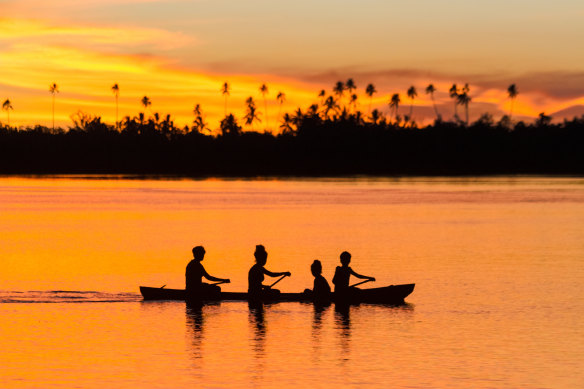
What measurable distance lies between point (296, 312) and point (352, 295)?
1740 mm

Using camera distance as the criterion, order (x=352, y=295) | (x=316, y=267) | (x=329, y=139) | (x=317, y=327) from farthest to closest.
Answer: (x=329, y=139) → (x=352, y=295) → (x=316, y=267) → (x=317, y=327)

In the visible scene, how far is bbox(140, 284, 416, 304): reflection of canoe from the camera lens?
28.3 meters

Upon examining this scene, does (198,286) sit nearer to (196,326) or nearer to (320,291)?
(196,326)

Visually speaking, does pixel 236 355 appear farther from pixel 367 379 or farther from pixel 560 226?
pixel 560 226

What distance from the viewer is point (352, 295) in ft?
92.7

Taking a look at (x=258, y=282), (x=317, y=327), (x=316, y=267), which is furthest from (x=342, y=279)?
(x=317, y=327)

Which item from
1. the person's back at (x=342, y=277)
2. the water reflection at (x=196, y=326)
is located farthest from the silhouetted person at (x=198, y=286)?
the person's back at (x=342, y=277)

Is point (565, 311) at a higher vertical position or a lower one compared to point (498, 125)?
lower

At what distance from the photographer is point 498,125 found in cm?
19738

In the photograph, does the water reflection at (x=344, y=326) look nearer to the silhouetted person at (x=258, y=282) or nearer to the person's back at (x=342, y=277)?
the person's back at (x=342, y=277)

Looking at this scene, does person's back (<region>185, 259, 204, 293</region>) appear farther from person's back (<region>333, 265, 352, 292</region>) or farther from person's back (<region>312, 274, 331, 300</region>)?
person's back (<region>333, 265, 352, 292</region>)

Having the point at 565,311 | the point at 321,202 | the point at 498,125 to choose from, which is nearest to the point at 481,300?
the point at 565,311

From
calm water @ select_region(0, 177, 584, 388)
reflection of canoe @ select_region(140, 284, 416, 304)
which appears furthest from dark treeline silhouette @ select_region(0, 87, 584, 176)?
reflection of canoe @ select_region(140, 284, 416, 304)

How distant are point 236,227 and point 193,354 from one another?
46.8 meters
